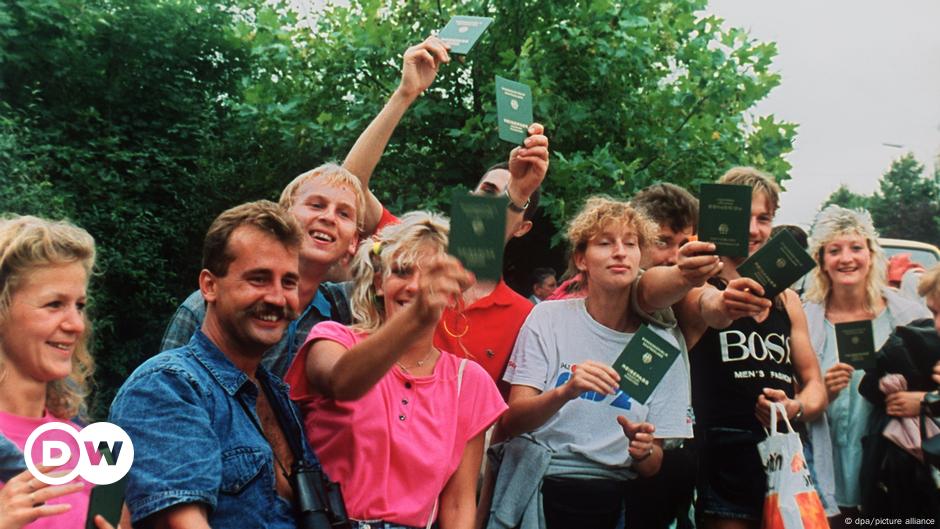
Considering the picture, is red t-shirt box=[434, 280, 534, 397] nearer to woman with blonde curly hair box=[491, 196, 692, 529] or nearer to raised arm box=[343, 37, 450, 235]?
woman with blonde curly hair box=[491, 196, 692, 529]

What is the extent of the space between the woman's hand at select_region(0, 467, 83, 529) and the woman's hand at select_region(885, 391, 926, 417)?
3.03 metres

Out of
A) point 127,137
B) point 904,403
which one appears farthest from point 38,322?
point 127,137

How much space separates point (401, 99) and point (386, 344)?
1479 mm

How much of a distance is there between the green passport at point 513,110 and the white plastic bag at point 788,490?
4.42 feet

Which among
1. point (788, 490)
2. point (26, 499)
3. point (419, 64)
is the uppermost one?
point (419, 64)

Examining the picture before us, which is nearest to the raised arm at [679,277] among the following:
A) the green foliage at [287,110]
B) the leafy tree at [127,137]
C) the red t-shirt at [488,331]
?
the red t-shirt at [488,331]

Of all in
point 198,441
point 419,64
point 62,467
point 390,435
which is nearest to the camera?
point 62,467

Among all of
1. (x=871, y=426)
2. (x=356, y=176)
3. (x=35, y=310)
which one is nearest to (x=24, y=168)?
(x=356, y=176)

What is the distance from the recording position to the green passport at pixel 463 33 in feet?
11.0

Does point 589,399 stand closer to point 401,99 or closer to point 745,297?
point 745,297

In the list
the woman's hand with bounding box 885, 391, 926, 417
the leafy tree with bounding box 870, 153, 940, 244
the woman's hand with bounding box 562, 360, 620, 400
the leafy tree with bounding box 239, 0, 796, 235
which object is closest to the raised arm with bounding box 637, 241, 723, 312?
the woman's hand with bounding box 562, 360, 620, 400

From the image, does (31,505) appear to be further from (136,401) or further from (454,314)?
(454,314)

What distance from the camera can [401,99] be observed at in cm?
357

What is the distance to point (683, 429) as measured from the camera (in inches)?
123
